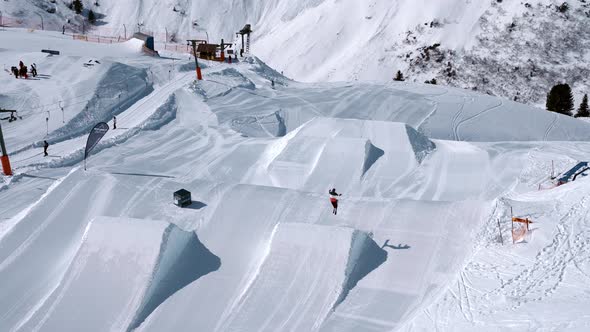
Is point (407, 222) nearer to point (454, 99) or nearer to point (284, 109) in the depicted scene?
point (284, 109)

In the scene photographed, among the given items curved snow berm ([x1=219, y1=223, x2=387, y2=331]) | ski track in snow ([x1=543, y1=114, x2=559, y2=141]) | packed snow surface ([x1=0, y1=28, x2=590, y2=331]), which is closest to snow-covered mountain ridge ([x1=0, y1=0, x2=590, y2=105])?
ski track in snow ([x1=543, y1=114, x2=559, y2=141])

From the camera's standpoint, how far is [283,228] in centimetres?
1576

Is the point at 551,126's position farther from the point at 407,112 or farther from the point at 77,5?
the point at 77,5

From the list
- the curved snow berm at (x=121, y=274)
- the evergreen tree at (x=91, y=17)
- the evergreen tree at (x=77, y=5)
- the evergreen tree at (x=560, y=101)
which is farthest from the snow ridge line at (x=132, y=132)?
the evergreen tree at (x=91, y=17)

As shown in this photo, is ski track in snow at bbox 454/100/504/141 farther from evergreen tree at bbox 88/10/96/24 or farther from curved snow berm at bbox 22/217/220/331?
evergreen tree at bbox 88/10/96/24

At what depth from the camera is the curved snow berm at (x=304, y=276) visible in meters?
13.7

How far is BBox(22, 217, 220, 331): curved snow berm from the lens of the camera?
45.4 ft

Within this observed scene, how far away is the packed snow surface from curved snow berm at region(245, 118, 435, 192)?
10 centimetres

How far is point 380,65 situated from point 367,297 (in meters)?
58.0

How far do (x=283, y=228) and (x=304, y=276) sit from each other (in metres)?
1.72

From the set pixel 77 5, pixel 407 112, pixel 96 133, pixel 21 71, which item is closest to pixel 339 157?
pixel 96 133

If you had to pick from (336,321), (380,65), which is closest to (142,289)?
(336,321)

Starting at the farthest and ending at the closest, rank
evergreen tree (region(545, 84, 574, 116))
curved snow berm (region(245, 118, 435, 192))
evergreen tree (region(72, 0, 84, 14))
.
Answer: evergreen tree (region(72, 0, 84, 14)) → evergreen tree (region(545, 84, 574, 116)) → curved snow berm (region(245, 118, 435, 192))

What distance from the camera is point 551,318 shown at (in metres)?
11.8
